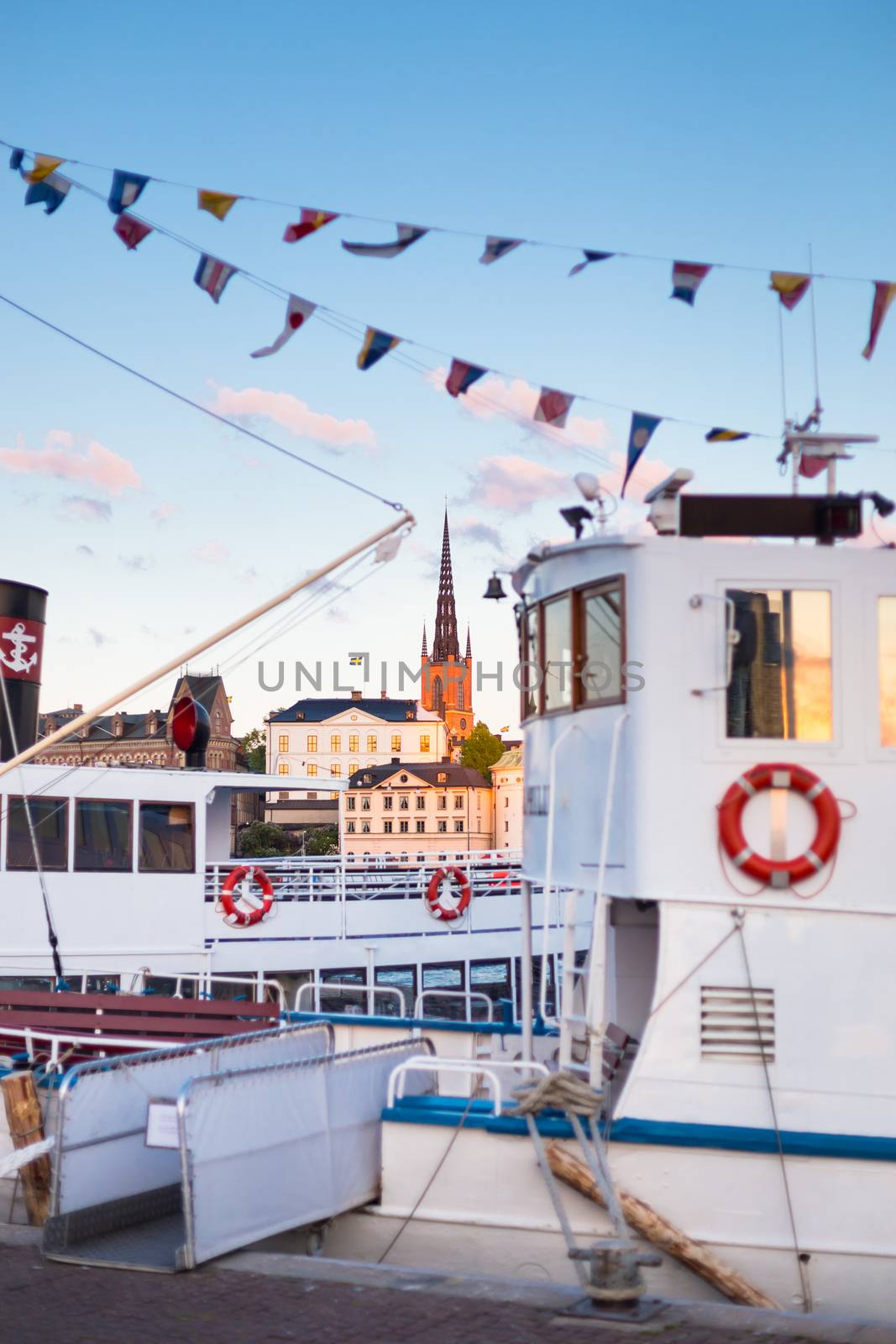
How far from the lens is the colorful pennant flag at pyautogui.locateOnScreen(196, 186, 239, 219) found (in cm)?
1211

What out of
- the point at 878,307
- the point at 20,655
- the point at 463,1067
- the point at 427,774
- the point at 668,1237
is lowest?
the point at 668,1237

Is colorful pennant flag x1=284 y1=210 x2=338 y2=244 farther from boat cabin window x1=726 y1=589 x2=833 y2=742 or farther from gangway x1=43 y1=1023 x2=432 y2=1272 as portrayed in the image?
gangway x1=43 y1=1023 x2=432 y2=1272

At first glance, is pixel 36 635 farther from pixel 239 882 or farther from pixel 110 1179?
pixel 110 1179

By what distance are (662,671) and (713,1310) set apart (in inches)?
168

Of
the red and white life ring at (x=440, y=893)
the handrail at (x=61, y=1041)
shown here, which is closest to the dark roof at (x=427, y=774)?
the red and white life ring at (x=440, y=893)

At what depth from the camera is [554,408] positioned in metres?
12.5

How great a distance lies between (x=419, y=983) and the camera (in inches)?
832

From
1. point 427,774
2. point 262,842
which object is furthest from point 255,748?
point 262,842

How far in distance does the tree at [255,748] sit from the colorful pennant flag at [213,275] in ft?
489

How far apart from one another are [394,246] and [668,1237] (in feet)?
27.4

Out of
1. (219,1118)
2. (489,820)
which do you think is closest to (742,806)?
(219,1118)

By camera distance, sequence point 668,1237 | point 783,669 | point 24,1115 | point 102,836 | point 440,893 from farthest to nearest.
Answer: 1. point 440,893
2. point 102,836
3. point 24,1115
4. point 783,669
5. point 668,1237

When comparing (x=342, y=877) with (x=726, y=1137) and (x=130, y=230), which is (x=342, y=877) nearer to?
(x=130, y=230)

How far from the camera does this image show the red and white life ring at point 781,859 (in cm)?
956
